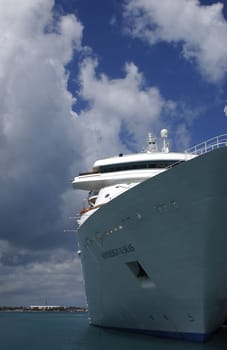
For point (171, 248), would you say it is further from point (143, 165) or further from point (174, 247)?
point (143, 165)

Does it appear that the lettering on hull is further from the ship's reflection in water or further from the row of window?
the row of window

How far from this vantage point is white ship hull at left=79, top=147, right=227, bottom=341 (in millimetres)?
15820

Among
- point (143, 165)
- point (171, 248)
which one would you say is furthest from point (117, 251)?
point (143, 165)

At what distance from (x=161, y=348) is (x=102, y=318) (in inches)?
274

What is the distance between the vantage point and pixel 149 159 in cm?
2433

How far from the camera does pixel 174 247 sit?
54.5ft

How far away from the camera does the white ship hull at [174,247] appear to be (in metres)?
15.8

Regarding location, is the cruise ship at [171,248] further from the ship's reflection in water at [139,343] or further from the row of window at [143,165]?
the row of window at [143,165]

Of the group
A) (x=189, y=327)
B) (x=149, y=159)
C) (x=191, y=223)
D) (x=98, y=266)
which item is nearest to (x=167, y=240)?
(x=191, y=223)

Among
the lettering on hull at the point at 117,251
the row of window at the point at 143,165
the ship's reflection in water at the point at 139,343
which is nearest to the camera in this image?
the ship's reflection in water at the point at 139,343

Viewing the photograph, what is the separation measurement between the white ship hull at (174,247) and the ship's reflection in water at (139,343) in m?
0.37

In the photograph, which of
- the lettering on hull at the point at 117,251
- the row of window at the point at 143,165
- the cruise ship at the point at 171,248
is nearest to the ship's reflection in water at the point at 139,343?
the cruise ship at the point at 171,248

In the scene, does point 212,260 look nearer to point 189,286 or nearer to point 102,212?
point 189,286

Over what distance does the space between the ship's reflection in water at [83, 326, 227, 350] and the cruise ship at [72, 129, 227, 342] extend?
364 mm
